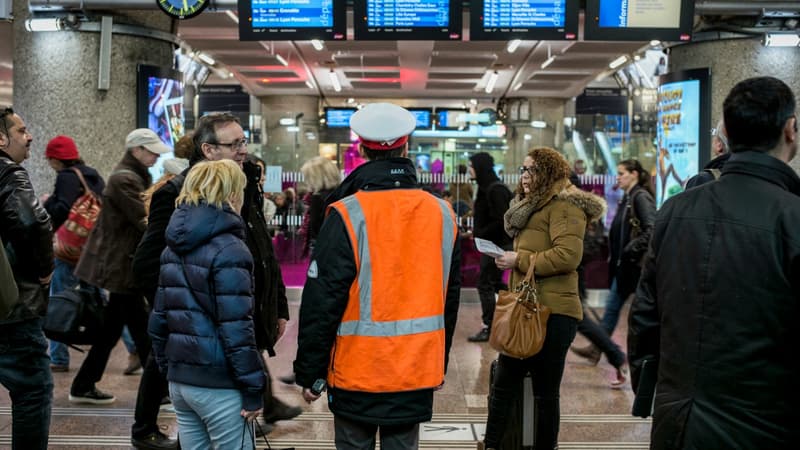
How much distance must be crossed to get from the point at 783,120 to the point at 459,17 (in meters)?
6.38

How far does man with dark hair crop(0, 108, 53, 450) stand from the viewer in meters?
3.70

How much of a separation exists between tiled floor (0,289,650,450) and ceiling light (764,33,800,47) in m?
3.82

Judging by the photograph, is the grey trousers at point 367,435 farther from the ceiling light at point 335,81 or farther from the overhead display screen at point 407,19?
the ceiling light at point 335,81

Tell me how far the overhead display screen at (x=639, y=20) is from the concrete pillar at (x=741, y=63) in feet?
2.18

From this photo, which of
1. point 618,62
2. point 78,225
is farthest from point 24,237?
point 618,62

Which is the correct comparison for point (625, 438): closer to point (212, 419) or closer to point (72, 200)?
point (212, 419)

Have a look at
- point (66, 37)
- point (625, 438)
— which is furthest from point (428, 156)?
point (625, 438)

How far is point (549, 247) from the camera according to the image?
165 inches

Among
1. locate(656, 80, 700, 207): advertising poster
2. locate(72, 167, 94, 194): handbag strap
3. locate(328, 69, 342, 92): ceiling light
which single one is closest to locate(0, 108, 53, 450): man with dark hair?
locate(72, 167, 94, 194): handbag strap

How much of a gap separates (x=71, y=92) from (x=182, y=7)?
160 cm

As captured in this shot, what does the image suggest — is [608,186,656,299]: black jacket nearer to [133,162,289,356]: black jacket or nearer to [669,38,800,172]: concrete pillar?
[669,38,800,172]: concrete pillar

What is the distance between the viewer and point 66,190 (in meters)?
6.36

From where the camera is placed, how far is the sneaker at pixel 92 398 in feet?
18.2

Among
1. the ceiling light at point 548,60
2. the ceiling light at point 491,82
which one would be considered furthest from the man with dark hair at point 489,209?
the ceiling light at point 491,82
